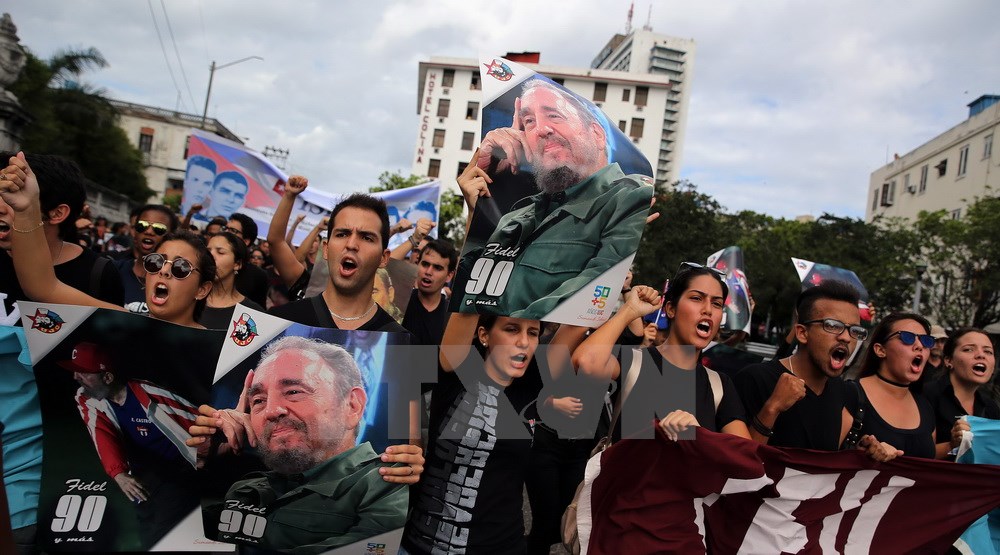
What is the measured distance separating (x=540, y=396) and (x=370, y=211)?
43.2 inches

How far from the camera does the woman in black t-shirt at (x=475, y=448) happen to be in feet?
9.73

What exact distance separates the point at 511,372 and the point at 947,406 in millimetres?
2991

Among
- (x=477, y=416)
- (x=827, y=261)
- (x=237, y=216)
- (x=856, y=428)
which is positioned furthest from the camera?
(x=827, y=261)

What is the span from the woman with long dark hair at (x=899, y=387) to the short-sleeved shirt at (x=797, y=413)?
9.0 inches

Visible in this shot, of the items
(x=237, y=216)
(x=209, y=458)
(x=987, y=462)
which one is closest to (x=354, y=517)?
(x=209, y=458)

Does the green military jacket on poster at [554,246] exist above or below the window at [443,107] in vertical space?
below

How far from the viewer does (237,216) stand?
6.63 m

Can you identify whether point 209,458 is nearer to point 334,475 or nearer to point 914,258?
point 334,475

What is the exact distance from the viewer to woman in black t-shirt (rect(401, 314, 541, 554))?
297 centimetres

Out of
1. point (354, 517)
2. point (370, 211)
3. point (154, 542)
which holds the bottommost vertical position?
point (154, 542)

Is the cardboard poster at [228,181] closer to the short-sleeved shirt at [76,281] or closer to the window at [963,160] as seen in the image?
the short-sleeved shirt at [76,281]

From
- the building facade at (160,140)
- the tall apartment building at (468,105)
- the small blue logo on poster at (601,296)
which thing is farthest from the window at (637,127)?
the small blue logo on poster at (601,296)

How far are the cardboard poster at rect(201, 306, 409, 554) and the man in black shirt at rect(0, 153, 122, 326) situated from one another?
102cm

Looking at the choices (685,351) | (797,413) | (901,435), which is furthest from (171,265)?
(901,435)
